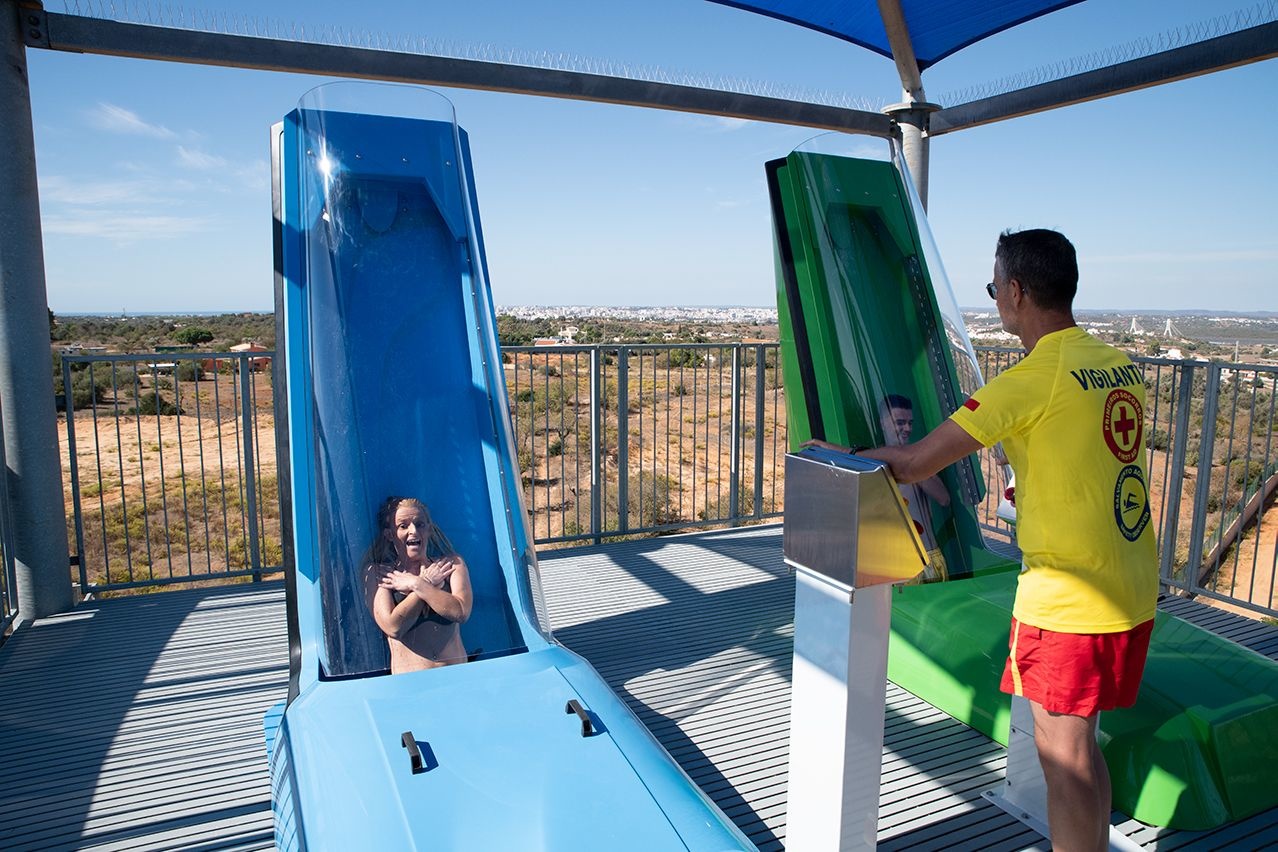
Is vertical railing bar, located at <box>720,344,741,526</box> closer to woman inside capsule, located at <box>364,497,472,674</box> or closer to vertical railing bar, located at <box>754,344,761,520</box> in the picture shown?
vertical railing bar, located at <box>754,344,761,520</box>

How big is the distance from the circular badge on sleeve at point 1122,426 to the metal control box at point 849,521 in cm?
65

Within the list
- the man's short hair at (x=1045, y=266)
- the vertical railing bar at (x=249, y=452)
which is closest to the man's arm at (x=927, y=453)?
the man's short hair at (x=1045, y=266)

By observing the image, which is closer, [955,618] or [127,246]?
[955,618]

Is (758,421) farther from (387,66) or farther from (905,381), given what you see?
(387,66)

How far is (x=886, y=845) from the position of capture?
2605 mm

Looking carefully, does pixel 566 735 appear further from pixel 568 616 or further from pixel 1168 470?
pixel 1168 470

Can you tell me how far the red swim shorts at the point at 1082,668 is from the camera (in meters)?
1.87

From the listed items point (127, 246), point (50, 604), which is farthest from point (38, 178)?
point (127, 246)

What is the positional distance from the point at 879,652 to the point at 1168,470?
15.3 ft

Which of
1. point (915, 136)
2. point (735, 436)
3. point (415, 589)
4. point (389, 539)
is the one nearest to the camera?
A: point (415, 589)

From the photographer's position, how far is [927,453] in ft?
5.57

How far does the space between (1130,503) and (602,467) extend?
4.65 m

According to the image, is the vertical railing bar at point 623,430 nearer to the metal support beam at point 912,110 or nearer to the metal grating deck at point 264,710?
the metal grating deck at point 264,710

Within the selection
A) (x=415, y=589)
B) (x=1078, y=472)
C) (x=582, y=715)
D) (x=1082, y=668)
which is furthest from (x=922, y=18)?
(x=582, y=715)
